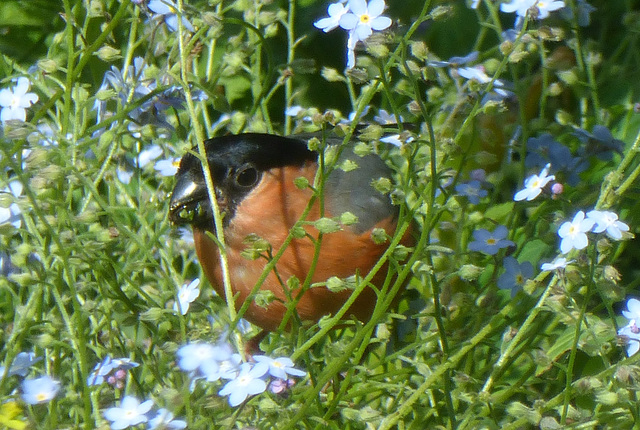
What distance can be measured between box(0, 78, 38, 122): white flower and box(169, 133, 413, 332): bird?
10.5 inches

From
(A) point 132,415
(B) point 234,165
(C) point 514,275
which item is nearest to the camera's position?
(A) point 132,415

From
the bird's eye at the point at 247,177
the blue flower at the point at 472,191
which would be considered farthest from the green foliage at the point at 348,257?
the bird's eye at the point at 247,177

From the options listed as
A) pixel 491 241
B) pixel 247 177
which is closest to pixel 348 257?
pixel 247 177

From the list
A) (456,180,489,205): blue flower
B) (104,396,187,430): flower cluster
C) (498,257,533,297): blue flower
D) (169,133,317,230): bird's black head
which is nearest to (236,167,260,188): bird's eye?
(169,133,317,230): bird's black head

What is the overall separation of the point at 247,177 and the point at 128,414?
653 mm

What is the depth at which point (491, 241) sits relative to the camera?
104 cm

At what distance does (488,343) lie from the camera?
3.38ft

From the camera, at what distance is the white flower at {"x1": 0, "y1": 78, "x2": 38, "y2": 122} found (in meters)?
1.02

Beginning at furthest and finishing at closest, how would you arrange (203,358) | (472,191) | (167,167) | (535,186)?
1. (167,167)
2. (472,191)
3. (535,186)
4. (203,358)

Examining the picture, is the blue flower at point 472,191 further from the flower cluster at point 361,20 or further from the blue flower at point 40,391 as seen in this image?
the blue flower at point 40,391

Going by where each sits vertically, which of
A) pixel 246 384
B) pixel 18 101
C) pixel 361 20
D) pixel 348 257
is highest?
pixel 361 20

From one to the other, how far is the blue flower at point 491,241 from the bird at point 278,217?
0.87 ft

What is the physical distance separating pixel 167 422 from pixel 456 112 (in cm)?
57

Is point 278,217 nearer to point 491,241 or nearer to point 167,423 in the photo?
point 491,241
